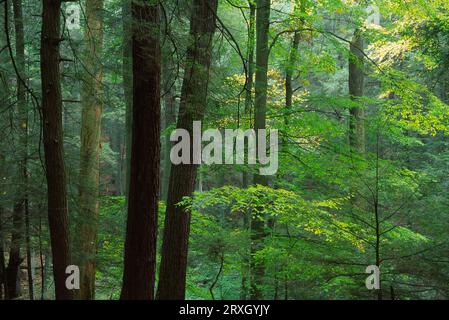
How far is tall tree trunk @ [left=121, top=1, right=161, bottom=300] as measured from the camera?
207 inches

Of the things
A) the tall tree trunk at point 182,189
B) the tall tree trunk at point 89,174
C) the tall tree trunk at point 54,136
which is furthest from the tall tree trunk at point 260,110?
the tall tree trunk at point 89,174

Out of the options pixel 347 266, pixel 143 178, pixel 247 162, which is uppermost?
pixel 247 162

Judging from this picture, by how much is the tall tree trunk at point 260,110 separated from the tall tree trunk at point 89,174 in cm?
307

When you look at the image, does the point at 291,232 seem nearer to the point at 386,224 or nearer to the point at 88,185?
the point at 386,224

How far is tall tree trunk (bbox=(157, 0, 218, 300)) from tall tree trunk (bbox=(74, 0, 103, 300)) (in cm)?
282

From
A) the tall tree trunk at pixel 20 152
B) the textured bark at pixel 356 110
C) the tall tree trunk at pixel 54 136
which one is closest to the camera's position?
the tall tree trunk at pixel 54 136

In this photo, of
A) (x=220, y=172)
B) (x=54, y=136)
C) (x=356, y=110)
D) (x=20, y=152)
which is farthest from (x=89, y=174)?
(x=356, y=110)

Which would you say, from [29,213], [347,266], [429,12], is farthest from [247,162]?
[29,213]

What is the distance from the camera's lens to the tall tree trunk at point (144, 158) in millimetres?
5254

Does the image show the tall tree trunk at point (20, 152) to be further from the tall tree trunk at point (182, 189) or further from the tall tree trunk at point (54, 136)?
the tall tree trunk at point (182, 189)

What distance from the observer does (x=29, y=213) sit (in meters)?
9.23

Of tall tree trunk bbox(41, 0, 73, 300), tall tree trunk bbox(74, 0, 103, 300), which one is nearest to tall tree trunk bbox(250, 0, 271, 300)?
tall tree trunk bbox(41, 0, 73, 300)

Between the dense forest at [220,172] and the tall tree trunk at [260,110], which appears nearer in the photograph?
the dense forest at [220,172]

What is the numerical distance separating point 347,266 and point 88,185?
5.37m
